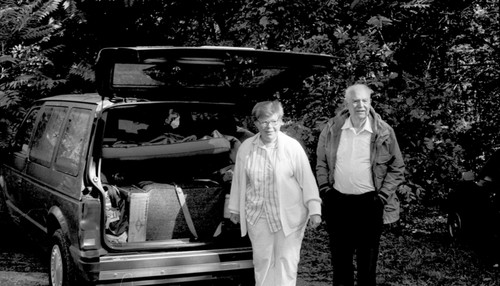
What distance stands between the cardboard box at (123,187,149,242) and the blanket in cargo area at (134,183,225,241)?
4 cm

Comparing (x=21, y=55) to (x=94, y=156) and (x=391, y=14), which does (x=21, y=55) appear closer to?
(x=94, y=156)

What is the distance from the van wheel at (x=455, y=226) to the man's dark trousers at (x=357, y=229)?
14.2 feet

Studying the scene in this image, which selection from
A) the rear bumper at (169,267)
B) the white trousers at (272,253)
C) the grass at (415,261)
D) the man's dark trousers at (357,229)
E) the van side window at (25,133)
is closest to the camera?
the rear bumper at (169,267)

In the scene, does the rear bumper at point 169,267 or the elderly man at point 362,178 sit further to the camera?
the elderly man at point 362,178

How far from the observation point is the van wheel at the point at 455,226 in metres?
8.66

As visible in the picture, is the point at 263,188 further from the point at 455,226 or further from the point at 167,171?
the point at 455,226

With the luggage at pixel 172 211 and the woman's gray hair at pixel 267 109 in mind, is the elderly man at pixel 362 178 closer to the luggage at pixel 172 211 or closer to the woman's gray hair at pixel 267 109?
the woman's gray hair at pixel 267 109

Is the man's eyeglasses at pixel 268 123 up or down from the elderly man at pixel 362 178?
up

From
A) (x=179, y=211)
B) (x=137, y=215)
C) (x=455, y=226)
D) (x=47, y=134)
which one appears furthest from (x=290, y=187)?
(x=455, y=226)

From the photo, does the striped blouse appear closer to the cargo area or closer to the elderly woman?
the elderly woman

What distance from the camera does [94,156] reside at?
4797 mm

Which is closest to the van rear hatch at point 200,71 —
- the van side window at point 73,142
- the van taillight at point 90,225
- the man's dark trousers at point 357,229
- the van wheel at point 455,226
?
the van side window at point 73,142

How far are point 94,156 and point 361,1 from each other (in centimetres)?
463

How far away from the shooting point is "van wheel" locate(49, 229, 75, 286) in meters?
4.75
